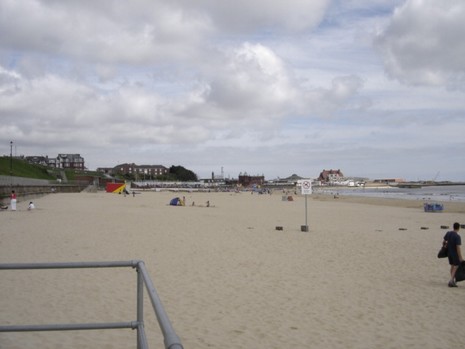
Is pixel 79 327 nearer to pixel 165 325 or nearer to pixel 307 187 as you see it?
pixel 165 325

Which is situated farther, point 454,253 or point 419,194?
point 419,194

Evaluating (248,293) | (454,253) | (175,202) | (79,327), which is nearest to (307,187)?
(454,253)

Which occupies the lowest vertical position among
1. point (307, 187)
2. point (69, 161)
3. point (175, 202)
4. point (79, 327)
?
point (175, 202)

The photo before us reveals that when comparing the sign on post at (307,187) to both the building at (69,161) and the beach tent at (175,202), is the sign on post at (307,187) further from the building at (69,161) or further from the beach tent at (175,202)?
the building at (69,161)

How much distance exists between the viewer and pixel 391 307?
8.15 meters

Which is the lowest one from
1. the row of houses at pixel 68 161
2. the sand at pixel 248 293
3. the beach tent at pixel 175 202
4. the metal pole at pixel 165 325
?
the sand at pixel 248 293

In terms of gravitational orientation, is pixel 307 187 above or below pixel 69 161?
below

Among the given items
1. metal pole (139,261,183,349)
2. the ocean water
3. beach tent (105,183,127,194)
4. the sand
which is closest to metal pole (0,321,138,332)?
metal pole (139,261,183,349)

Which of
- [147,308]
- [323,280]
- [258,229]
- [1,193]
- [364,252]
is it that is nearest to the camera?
[147,308]

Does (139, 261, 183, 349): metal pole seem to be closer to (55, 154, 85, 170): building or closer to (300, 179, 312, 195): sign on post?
(300, 179, 312, 195): sign on post

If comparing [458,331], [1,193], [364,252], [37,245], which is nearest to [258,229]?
[364,252]

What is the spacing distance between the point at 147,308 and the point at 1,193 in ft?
112

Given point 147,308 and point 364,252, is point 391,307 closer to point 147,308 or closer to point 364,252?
point 147,308

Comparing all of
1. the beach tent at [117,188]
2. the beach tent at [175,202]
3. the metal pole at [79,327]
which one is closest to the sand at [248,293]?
the metal pole at [79,327]
